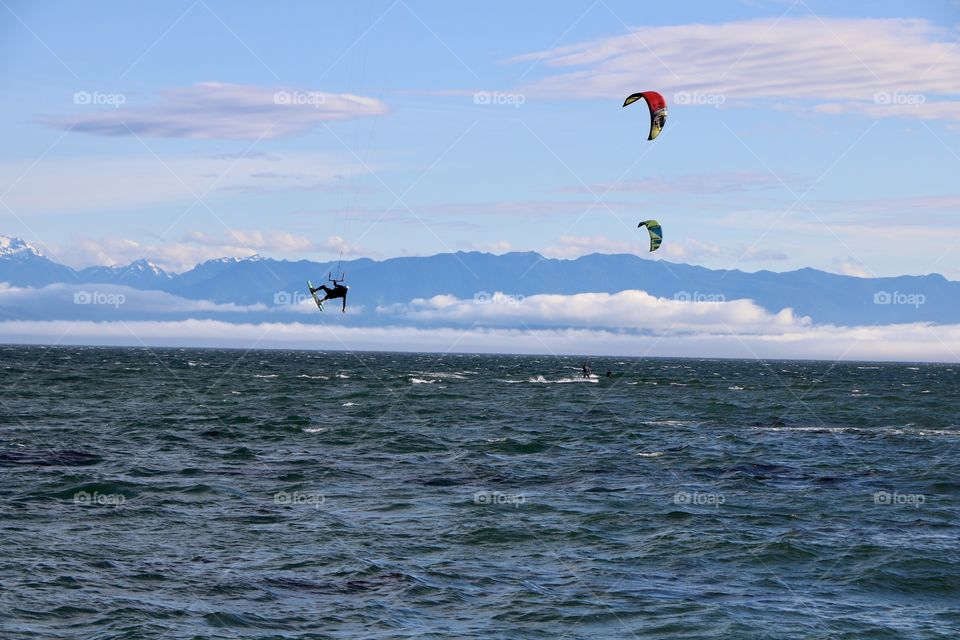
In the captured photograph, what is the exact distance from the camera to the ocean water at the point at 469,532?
693 inches

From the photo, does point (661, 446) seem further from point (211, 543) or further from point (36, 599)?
point (36, 599)

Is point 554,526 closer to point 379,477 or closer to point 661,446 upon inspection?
point 379,477

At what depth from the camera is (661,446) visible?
4381cm

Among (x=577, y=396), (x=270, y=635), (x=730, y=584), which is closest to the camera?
(x=270, y=635)

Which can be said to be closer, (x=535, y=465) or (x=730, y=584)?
(x=730, y=584)

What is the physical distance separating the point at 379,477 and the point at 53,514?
1073 cm

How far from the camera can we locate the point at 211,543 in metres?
22.4

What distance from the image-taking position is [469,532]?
2409cm

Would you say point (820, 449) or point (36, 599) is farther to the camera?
point (820, 449)

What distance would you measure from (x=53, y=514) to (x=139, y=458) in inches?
429

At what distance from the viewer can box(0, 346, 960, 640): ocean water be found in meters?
17.6

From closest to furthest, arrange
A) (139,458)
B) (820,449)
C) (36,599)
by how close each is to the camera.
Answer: (36,599) → (139,458) → (820,449)

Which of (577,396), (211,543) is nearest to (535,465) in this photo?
(211,543)

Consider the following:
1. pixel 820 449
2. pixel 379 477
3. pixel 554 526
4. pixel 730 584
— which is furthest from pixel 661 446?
pixel 730 584
